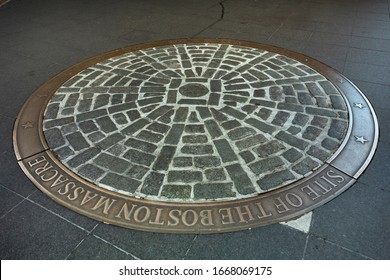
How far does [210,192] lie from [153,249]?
0.71 m

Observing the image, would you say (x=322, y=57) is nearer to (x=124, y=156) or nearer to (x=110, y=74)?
(x=110, y=74)

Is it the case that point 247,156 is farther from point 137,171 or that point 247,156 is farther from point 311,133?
point 137,171

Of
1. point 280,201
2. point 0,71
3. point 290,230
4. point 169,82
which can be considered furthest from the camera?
point 0,71

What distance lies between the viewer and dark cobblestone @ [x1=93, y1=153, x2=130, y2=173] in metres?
2.96

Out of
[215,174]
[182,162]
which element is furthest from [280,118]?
[182,162]

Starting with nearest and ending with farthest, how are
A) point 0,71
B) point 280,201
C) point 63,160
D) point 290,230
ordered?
point 290,230, point 280,201, point 63,160, point 0,71

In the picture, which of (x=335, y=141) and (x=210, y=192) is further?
(x=335, y=141)

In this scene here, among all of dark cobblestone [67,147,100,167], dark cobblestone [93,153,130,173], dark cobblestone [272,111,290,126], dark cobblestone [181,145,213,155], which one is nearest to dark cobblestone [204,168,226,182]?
dark cobblestone [181,145,213,155]

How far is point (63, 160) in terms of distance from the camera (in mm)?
3070

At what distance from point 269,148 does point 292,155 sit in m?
0.24

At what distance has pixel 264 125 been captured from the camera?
350 cm

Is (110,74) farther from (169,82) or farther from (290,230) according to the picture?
(290,230)

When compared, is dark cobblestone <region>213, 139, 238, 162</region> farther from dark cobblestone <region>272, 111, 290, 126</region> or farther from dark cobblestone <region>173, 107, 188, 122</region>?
dark cobblestone <region>272, 111, 290, 126</region>
